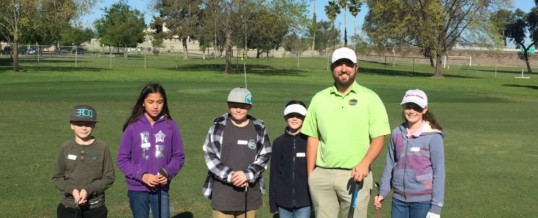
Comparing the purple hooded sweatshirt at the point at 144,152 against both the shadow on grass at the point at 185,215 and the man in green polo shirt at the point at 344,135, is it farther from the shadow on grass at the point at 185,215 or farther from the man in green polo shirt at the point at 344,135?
the shadow on grass at the point at 185,215

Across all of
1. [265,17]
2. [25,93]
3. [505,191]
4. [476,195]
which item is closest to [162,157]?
[476,195]

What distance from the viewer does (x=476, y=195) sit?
8.12 m

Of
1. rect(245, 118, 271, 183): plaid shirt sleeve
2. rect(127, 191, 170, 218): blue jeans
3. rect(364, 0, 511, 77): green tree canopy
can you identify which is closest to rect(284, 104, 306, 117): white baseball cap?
rect(245, 118, 271, 183): plaid shirt sleeve

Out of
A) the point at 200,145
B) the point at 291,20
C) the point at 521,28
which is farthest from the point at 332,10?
the point at 200,145

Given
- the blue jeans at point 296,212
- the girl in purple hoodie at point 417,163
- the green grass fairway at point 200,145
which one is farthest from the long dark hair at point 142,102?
the green grass fairway at point 200,145

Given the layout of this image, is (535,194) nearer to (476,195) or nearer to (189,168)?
(476,195)

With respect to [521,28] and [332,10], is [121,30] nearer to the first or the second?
[332,10]

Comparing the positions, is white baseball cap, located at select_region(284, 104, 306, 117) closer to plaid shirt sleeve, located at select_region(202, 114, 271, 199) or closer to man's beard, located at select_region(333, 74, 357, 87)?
plaid shirt sleeve, located at select_region(202, 114, 271, 199)

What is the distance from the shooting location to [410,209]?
15.8ft

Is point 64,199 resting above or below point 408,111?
below

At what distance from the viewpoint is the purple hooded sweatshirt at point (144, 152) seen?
187 inches

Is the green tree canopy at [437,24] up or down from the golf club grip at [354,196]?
up

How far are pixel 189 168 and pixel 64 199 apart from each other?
476 centimetres

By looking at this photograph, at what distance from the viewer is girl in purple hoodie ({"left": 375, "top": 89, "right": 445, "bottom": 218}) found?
4613 millimetres
